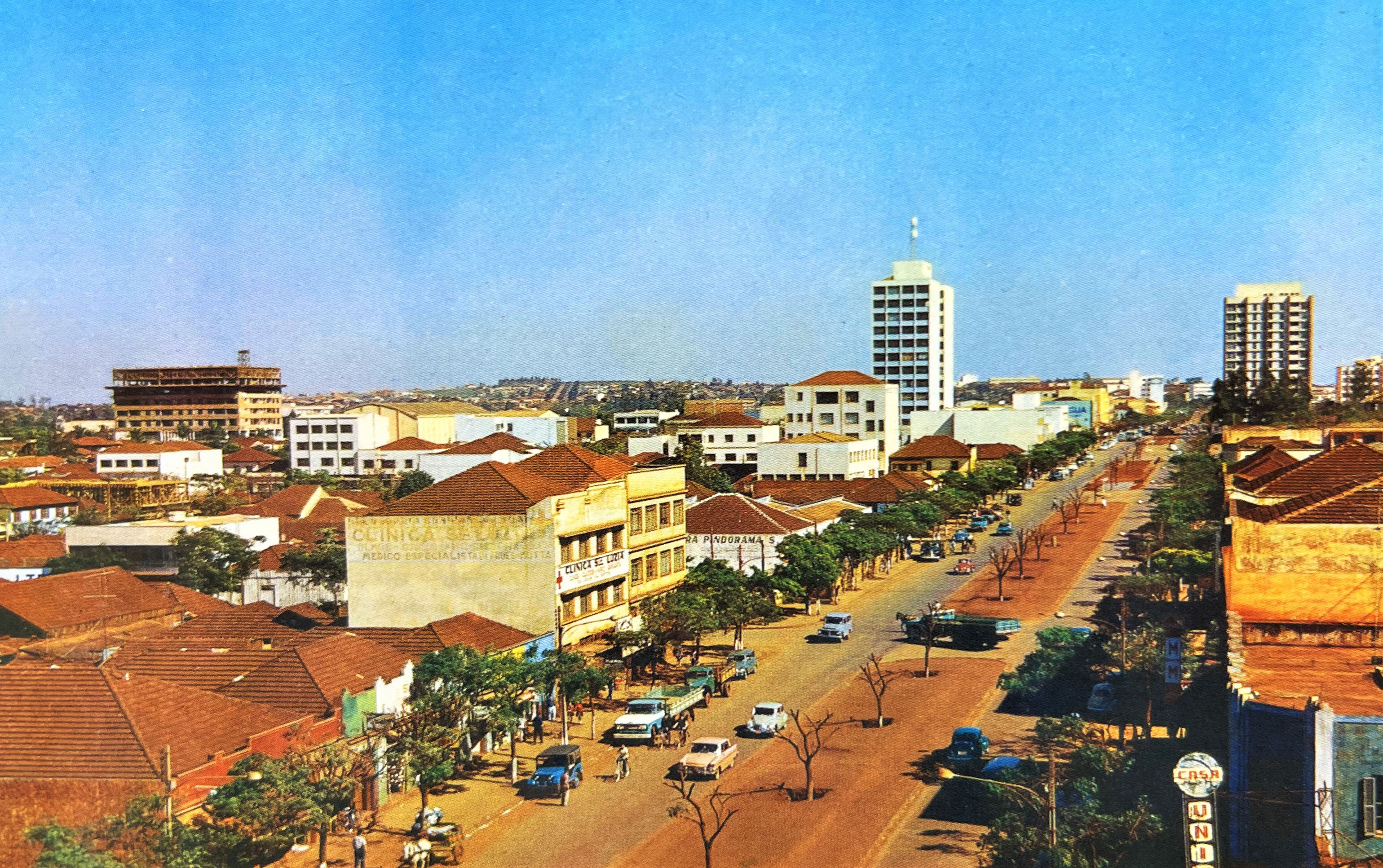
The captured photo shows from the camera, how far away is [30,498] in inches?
3164

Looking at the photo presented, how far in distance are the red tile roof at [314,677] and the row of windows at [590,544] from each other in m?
8.66

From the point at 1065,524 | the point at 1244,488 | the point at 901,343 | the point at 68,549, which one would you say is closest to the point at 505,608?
the point at 1244,488

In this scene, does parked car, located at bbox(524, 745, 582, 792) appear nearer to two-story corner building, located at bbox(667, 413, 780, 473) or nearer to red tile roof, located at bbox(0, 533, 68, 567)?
red tile roof, located at bbox(0, 533, 68, 567)

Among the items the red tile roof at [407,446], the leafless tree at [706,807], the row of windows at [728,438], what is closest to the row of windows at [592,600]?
the leafless tree at [706,807]

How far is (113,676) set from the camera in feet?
79.9

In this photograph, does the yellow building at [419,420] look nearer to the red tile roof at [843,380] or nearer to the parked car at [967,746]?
the red tile roof at [843,380]

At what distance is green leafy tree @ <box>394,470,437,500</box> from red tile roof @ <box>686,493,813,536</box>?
1314 inches

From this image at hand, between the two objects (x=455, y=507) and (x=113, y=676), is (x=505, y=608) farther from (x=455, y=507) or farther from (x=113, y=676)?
(x=113, y=676)

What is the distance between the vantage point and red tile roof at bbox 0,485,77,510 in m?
78.6

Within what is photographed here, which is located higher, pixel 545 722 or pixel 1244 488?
pixel 1244 488

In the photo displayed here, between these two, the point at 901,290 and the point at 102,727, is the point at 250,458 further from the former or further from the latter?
the point at 102,727

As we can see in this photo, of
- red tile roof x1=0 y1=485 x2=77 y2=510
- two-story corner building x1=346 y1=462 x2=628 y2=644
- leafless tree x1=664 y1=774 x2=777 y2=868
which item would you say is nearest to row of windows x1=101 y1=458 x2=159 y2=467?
red tile roof x1=0 y1=485 x2=77 y2=510

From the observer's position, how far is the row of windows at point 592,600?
39062 millimetres

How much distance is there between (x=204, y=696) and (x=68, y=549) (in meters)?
38.3
